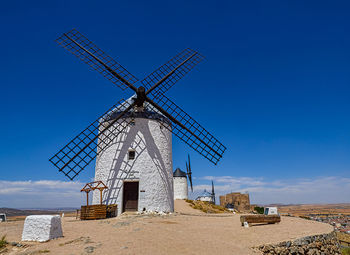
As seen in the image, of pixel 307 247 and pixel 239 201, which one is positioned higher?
pixel 239 201

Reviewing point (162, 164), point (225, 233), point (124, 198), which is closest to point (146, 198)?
point (124, 198)

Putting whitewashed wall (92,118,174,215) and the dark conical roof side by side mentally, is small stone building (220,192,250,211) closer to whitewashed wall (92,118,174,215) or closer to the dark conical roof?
the dark conical roof

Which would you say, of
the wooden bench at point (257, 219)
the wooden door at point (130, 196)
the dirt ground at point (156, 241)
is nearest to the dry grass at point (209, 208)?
the wooden door at point (130, 196)

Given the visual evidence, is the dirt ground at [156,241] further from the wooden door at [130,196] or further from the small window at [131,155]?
the small window at [131,155]

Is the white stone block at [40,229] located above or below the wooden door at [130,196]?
below

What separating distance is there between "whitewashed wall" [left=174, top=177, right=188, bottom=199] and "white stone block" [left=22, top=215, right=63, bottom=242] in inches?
1138

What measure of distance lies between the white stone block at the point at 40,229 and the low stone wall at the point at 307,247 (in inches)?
249

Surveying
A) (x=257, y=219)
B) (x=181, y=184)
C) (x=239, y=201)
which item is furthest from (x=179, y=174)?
(x=257, y=219)

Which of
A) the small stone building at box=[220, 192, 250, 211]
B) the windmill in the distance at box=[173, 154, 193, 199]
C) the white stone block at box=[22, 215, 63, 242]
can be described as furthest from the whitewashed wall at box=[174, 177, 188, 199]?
the white stone block at box=[22, 215, 63, 242]

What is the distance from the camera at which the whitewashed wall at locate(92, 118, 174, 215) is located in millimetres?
13805

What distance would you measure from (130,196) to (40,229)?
696cm

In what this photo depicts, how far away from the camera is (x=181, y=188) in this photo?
35.4 metres

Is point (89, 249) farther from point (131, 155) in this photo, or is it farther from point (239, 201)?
point (239, 201)

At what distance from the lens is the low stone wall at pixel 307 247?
22.4ft
